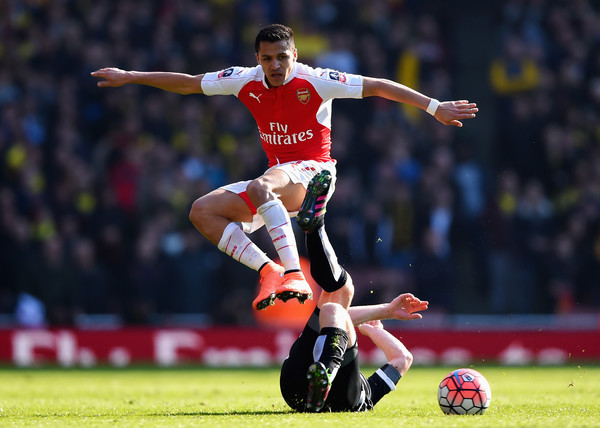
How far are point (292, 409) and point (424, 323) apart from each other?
28.8 feet

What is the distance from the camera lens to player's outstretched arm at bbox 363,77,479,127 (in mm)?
7746

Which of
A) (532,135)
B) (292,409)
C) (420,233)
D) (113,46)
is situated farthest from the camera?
(113,46)

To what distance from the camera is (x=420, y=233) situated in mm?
15281

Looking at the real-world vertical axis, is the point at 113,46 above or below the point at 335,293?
above

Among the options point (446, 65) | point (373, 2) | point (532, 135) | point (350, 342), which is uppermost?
point (373, 2)

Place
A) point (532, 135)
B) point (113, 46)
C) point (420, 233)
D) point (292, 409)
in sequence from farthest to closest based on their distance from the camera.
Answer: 1. point (113, 46)
2. point (532, 135)
3. point (420, 233)
4. point (292, 409)

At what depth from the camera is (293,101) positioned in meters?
8.13

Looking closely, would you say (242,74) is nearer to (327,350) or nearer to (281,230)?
(281,230)

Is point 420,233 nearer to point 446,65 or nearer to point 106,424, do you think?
point 446,65

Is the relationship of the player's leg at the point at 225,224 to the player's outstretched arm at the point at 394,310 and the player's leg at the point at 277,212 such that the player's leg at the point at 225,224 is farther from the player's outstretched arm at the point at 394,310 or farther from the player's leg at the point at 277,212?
the player's outstretched arm at the point at 394,310

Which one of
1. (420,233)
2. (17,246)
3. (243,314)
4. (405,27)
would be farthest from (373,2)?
(17,246)

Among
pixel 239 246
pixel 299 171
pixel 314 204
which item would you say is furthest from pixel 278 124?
pixel 314 204

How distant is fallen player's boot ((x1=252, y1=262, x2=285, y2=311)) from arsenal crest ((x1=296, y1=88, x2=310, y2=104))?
4.68ft

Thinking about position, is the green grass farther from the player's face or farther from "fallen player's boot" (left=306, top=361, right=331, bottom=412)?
the player's face
